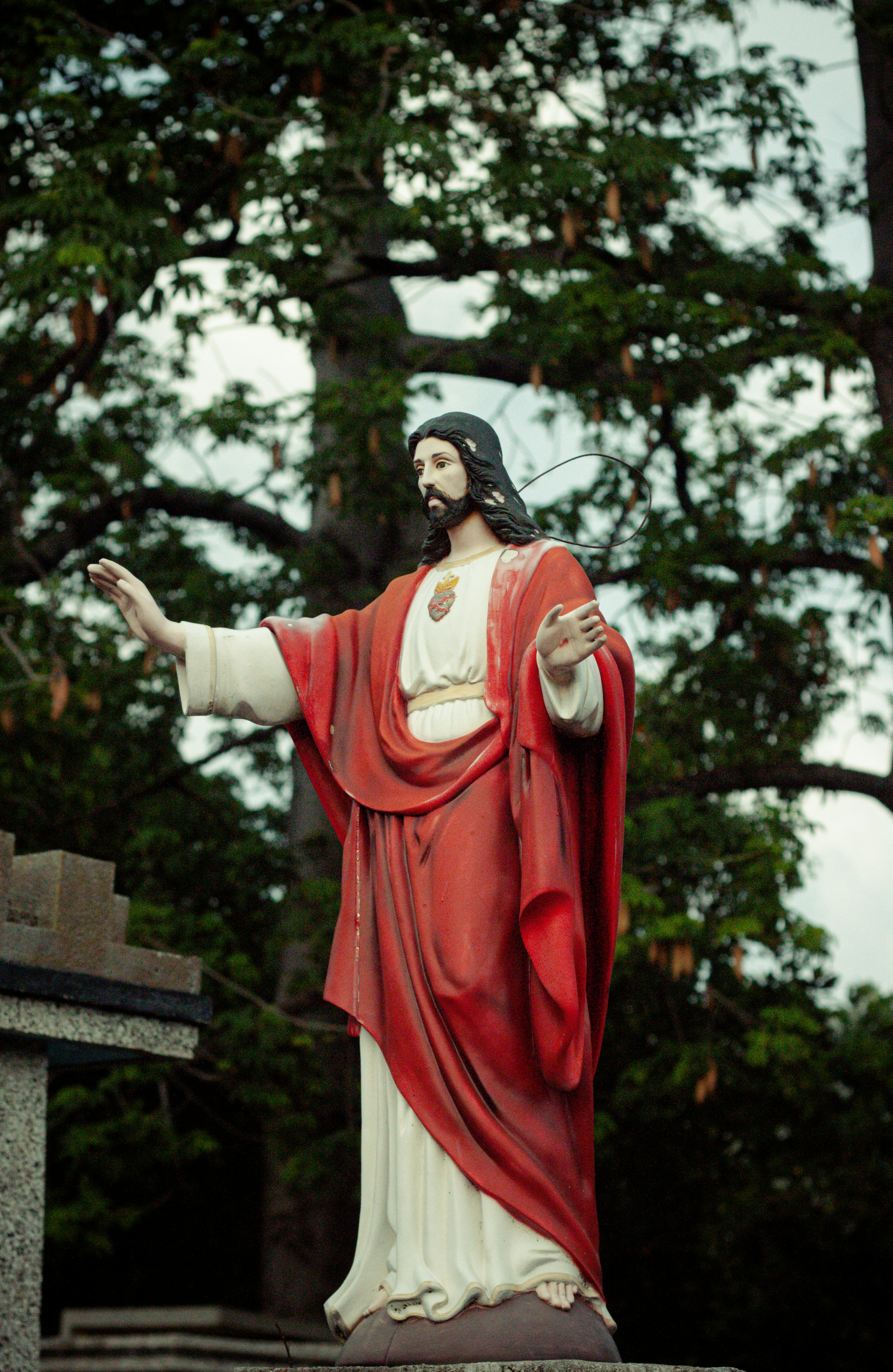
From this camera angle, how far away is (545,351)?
10797 mm

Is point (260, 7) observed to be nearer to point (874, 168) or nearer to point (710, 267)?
point (710, 267)

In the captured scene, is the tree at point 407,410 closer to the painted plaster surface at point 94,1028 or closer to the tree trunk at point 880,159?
the tree trunk at point 880,159

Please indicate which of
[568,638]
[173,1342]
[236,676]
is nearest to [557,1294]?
[568,638]

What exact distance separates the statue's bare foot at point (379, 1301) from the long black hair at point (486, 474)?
1.98 meters

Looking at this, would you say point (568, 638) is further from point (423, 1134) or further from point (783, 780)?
point (783, 780)

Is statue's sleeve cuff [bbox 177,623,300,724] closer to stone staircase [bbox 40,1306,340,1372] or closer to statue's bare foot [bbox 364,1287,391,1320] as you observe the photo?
statue's bare foot [bbox 364,1287,391,1320]

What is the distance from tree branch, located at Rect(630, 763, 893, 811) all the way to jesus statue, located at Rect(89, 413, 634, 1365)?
6.81 m

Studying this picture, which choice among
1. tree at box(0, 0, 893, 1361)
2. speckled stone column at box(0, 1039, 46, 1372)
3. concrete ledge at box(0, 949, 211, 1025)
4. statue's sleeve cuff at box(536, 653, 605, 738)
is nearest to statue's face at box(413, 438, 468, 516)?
statue's sleeve cuff at box(536, 653, 605, 738)

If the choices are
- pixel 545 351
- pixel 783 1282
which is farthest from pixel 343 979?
pixel 783 1282

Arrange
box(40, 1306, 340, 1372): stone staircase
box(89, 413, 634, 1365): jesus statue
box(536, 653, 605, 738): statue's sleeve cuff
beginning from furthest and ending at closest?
box(40, 1306, 340, 1372): stone staircase < box(536, 653, 605, 738): statue's sleeve cuff < box(89, 413, 634, 1365): jesus statue

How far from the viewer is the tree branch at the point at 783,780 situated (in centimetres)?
1109

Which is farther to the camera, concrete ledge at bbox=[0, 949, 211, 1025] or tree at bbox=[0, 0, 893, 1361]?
tree at bbox=[0, 0, 893, 1361]

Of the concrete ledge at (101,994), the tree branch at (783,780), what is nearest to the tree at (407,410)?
the tree branch at (783,780)

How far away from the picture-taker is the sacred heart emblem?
4371 millimetres
